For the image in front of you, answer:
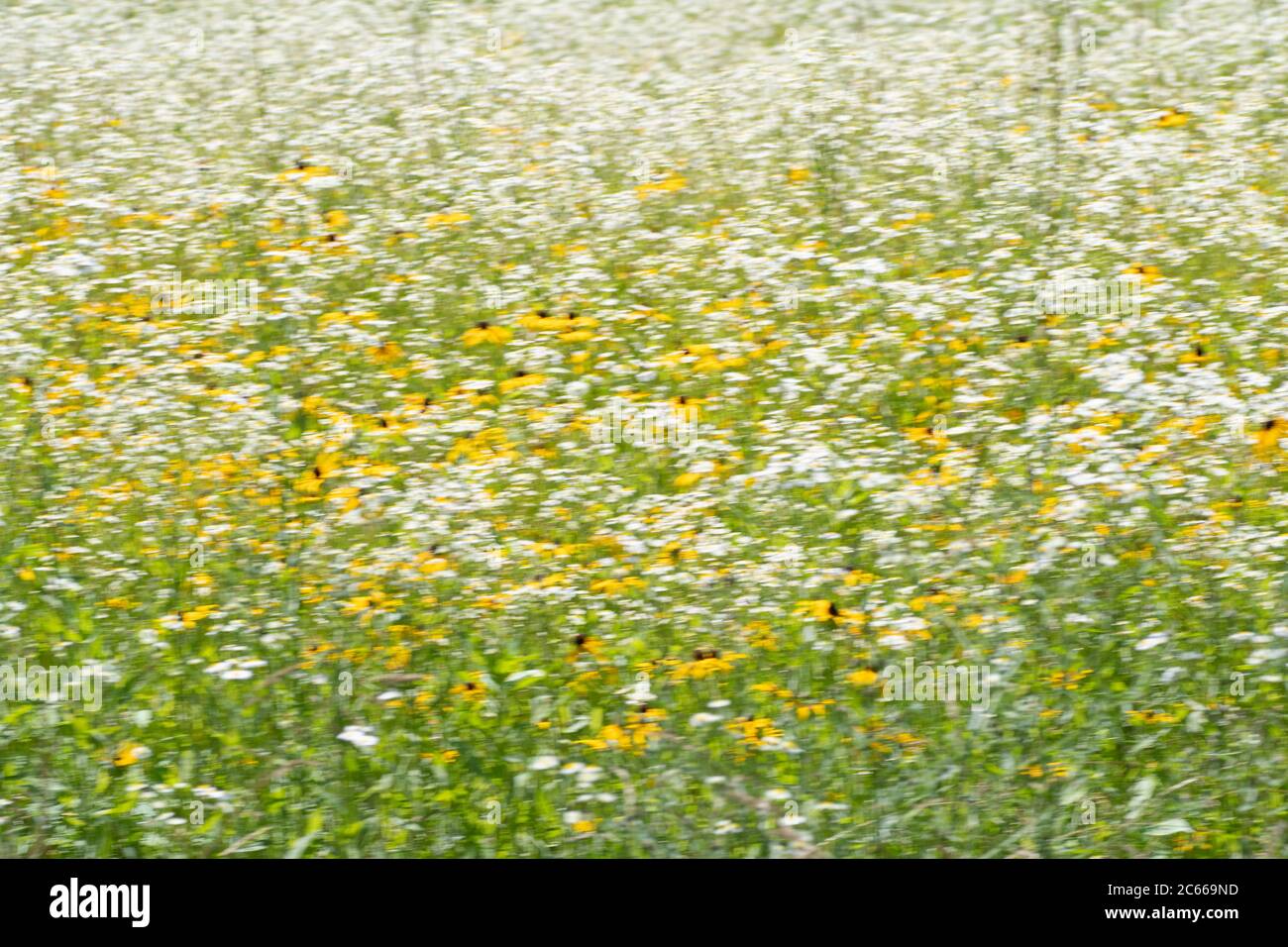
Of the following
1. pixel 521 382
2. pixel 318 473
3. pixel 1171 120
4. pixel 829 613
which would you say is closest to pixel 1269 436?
pixel 829 613

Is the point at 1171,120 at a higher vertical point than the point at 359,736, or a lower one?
higher

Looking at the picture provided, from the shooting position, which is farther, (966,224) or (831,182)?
(831,182)

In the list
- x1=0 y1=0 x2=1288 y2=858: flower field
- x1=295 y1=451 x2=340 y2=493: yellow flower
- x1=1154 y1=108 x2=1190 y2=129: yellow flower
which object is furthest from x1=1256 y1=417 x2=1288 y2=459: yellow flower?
x1=295 y1=451 x2=340 y2=493: yellow flower

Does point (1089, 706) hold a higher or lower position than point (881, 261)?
lower

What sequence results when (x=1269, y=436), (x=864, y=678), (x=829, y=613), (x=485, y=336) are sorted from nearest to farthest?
(x=864, y=678)
(x=829, y=613)
(x=1269, y=436)
(x=485, y=336)

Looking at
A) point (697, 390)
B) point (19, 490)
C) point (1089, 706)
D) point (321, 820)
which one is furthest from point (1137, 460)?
point (19, 490)

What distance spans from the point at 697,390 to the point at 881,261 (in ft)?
4.57

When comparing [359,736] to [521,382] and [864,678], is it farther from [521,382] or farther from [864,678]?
[521,382]

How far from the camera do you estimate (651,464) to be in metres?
6.58

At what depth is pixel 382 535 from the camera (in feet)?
19.7

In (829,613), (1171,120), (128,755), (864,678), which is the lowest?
(128,755)

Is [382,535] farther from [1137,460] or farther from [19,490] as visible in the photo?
[1137,460]

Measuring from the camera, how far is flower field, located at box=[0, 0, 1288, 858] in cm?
519

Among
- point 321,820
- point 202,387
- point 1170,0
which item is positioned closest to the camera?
point 321,820
